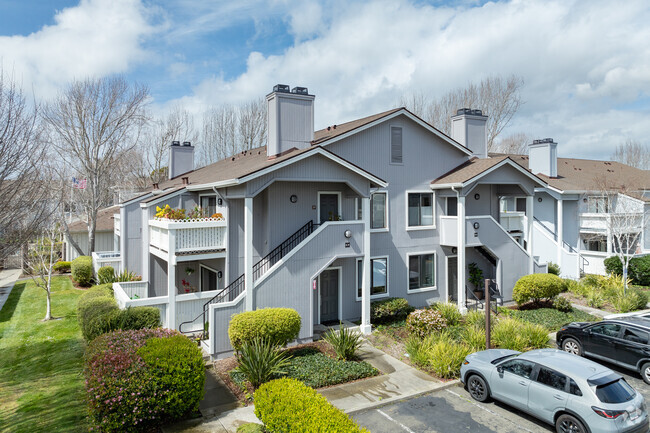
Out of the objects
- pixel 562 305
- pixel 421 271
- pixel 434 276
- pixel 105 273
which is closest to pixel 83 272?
pixel 105 273

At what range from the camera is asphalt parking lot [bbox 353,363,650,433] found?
9.45 metres

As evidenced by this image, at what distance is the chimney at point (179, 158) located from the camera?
1107 inches

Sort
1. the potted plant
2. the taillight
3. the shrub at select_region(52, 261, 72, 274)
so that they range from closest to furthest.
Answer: the taillight < the potted plant < the shrub at select_region(52, 261, 72, 274)

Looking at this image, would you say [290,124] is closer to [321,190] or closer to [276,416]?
[321,190]

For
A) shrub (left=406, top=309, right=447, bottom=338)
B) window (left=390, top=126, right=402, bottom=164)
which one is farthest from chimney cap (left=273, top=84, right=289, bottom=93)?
shrub (left=406, top=309, right=447, bottom=338)

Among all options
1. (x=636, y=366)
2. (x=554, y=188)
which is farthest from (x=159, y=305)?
(x=554, y=188)

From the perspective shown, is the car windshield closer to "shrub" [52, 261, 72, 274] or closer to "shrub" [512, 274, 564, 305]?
"shrub" [512, 274, 564, 305]

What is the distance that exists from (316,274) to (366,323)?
3.09 meters

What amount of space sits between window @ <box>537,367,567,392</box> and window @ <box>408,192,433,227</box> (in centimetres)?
1045

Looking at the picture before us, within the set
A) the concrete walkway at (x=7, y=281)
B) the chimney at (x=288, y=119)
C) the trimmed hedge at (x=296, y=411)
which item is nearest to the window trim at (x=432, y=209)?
the chimney at (x=288, y=119)

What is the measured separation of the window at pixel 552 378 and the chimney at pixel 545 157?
2217 cm

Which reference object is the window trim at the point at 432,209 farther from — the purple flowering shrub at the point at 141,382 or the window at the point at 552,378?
the purple flowering shrub at the point at 141,382

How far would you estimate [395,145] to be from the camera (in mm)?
19188

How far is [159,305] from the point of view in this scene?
14250 millimetres
